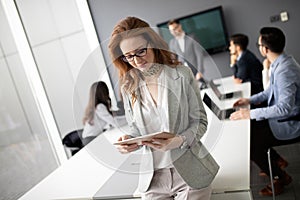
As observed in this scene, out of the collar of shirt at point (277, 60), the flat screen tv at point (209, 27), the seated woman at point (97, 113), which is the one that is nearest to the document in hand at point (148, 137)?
the seated woman at point (97, 113)

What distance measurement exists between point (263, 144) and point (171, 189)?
1.90 ft

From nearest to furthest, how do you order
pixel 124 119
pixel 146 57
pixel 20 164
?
pixel 146 57 < pixel 124 119 < pixel 20 164

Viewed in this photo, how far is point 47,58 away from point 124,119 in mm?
2084

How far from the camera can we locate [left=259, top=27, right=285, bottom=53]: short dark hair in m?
1.65

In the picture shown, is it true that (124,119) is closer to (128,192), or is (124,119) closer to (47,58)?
(128,192)

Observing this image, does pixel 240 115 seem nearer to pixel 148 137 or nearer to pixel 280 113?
pixel 280 113

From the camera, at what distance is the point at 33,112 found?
2672 mm

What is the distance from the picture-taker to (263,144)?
1469 mm

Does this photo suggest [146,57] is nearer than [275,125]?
Yes

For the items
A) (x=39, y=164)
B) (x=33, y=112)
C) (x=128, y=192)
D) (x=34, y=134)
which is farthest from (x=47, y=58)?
(x=128, y=192)

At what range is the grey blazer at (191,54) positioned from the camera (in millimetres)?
1016

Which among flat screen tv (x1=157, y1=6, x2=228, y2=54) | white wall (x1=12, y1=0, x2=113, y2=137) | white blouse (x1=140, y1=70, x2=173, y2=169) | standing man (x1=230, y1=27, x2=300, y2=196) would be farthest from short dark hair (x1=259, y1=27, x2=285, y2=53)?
flat screen tv (x1=157, y1=6, x2=228, y2=54)

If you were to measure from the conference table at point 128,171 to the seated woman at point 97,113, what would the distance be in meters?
0.05

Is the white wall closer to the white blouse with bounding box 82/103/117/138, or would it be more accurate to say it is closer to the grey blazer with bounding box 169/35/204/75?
the white blouse with bounding box 82/103/117/138
